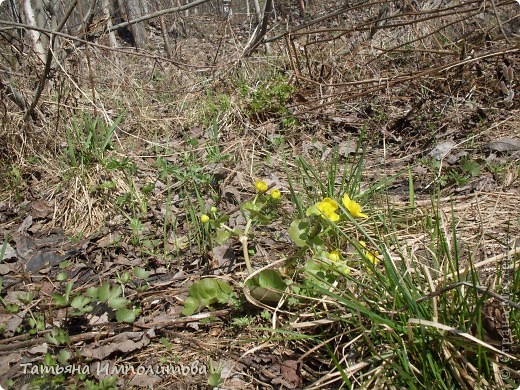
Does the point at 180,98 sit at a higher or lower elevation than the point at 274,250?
higher

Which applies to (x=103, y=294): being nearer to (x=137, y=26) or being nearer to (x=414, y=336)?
(x=414, y=336)

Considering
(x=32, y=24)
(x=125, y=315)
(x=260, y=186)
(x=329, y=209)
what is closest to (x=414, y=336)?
(x=329, y=209)

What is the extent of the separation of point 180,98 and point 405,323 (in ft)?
11.0

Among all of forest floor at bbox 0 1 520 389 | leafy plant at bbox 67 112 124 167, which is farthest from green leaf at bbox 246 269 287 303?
leafy plant at bbox 67 112 124 167

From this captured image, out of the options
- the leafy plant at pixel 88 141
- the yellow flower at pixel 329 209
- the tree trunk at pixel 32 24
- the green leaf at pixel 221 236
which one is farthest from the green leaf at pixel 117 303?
the tree trunk at pixel 32 24

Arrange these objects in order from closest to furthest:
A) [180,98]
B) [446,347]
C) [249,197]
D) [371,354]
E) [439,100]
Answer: [446,347] < [371,354] < [249,197] < [439,100] < [180,98]

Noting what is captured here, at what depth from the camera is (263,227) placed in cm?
231

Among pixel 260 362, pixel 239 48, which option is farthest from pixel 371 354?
pixel 239 48

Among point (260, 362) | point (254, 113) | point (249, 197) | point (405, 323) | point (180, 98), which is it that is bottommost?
point (260, 362)

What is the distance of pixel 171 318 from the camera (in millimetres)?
1780

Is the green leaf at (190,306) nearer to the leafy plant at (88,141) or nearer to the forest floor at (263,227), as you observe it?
the forest floor at (263,227)

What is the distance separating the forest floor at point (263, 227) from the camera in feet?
4.78

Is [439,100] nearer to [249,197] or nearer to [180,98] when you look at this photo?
[249,197]

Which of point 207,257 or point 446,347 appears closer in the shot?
point 446,347
